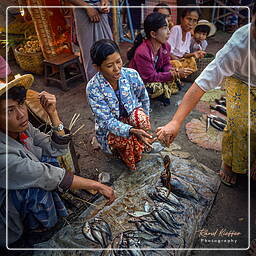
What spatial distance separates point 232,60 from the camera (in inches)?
69.9

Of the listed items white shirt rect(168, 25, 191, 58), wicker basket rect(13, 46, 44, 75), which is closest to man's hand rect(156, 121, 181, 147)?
white shirt rect(168, 25, 191, 58)

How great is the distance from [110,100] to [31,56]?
2935mm

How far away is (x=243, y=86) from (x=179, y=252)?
4.63 feet

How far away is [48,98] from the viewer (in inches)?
74.5

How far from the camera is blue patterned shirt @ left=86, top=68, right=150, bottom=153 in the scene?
7.54 feet

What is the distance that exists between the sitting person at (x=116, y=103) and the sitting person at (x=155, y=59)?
2.93ft

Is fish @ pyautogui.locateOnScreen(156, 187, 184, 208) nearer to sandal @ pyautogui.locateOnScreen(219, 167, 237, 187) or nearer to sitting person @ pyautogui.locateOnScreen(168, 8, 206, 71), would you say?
sandal @ pyautogui.locateOnScreen(219, 167, 237, 187)

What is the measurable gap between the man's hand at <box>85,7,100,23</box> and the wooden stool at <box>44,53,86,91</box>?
984mm

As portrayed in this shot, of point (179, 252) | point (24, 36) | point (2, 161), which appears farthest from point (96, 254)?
point (24, 36)

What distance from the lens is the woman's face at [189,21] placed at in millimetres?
4016

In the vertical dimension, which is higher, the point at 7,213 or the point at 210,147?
the point at 7,213

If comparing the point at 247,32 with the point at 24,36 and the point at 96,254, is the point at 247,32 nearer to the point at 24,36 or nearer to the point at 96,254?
the point at 96,254

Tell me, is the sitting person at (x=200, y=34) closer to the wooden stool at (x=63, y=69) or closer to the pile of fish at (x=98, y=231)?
the wooden stool at (x=63, y=69)

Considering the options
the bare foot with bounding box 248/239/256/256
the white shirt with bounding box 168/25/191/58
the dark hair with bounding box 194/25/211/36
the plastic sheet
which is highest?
the dark hair with bounding box 194/25/211/36
